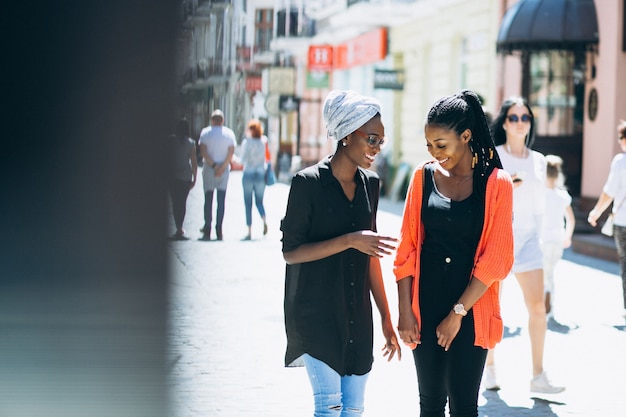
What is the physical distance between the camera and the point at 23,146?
6168mm

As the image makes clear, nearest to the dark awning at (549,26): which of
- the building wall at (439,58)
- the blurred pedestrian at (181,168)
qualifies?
the building wall at (439,58)

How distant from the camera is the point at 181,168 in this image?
609 centimetres

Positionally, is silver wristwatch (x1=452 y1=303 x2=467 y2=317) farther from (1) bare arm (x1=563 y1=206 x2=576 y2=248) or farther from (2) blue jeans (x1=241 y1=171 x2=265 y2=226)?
(2) blue jeans (x1=241 y1=171 x2=265 y2=226)

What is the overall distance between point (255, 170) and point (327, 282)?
10183 mm

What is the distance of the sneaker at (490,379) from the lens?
7406 millimetres

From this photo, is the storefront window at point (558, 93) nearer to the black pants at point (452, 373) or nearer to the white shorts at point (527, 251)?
the white shorts at point (527, 251)

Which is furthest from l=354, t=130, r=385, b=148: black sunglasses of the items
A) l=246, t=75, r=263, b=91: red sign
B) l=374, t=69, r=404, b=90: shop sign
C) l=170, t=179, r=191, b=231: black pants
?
l=374, t=69, r=404, b=90: shop sign

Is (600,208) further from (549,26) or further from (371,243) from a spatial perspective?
(549,26)

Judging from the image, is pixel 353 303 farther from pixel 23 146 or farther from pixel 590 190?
pixel 590 190

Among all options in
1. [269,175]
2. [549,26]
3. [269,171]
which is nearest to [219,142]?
[269,171]

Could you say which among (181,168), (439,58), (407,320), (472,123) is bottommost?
(407,320)

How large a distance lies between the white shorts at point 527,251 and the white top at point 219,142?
6.70 feet

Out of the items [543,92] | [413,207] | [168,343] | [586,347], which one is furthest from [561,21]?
[413,207]

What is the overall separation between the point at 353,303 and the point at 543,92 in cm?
1716
